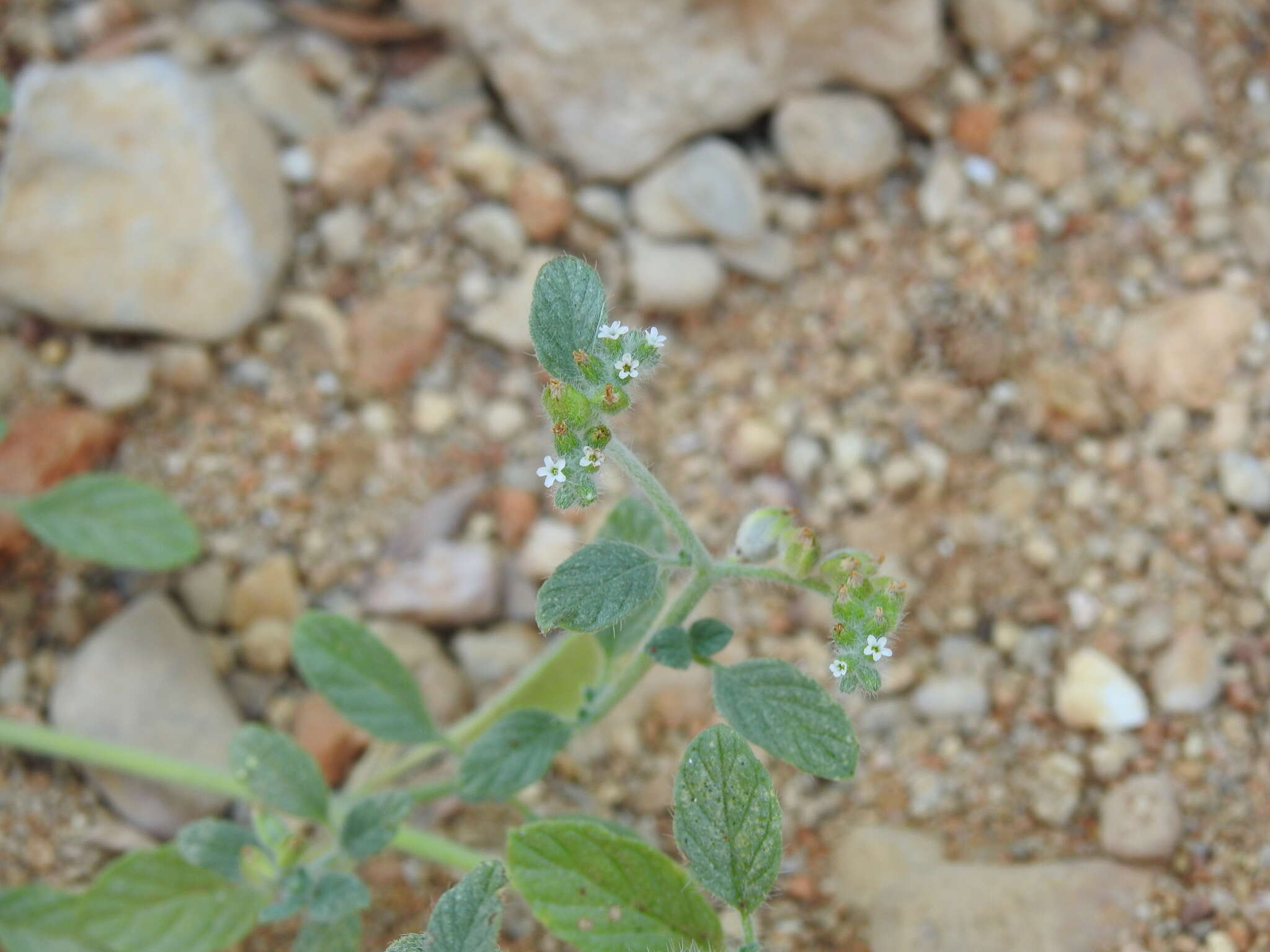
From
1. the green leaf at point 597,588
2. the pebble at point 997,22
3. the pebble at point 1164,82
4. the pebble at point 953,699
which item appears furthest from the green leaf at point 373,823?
the pebble at point 1164,82

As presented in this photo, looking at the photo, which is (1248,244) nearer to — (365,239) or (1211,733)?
(1211,733)

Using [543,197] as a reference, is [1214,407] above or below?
below

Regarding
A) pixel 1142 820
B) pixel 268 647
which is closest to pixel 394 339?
pixel 268 647

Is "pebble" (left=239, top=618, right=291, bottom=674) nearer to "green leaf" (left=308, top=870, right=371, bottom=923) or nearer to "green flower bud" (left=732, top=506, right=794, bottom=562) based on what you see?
"green leaf" (left=308, top=870, right=371, bottom=923)

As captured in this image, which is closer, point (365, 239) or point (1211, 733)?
point (1211, 733)

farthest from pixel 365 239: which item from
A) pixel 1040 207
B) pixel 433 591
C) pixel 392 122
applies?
pixel 1040 207

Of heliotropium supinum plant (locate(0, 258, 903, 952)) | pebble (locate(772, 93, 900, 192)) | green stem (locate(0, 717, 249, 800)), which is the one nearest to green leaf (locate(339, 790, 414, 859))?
heliotropium supinum plant (locate(0, 258, 903, 952))

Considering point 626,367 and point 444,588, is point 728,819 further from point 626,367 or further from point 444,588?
point 444,588

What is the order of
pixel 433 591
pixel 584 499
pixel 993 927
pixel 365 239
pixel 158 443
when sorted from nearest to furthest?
pixel 584 499 → pixel 993 927 → pixel 433 591 → pixel 158 443 → pixel 365 239
